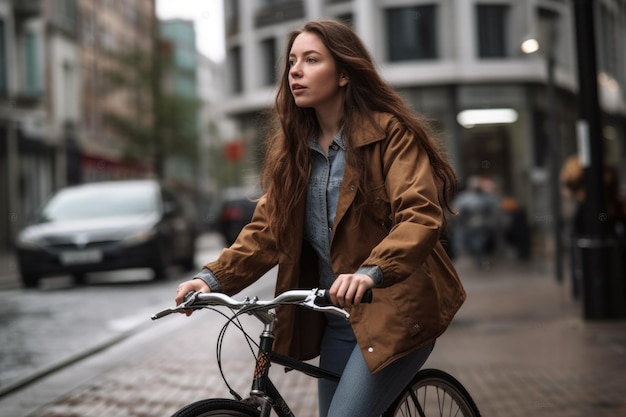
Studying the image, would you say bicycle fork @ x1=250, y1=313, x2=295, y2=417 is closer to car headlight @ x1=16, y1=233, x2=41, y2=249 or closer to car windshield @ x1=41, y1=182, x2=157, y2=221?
car headlight @ x1=16, y1=233, x2=41, y2=249

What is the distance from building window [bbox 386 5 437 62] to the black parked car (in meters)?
18.9

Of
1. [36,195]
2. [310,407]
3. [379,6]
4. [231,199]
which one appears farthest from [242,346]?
[36,195]

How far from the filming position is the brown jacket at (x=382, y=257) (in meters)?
2.72

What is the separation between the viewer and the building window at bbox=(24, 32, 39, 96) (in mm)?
38000

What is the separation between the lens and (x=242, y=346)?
28.2 ft

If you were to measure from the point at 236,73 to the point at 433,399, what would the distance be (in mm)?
38107

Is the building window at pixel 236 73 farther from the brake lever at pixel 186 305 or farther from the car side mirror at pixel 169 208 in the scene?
the brake lever at pixel 186 305

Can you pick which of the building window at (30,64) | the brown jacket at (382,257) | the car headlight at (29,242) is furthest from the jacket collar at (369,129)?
the building window at (30,64)

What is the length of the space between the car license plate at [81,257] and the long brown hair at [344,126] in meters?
11.9

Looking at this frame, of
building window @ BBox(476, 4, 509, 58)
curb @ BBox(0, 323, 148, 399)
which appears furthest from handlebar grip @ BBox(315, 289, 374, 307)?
building window @ BBox(476, 4, 509, 58)

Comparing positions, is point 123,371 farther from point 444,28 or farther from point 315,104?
point 444,28

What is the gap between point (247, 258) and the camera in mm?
3070

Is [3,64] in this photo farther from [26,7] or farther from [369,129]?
[369,129]

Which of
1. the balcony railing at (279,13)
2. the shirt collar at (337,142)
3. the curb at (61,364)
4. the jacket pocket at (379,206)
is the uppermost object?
the balcony railing at (279,13)
